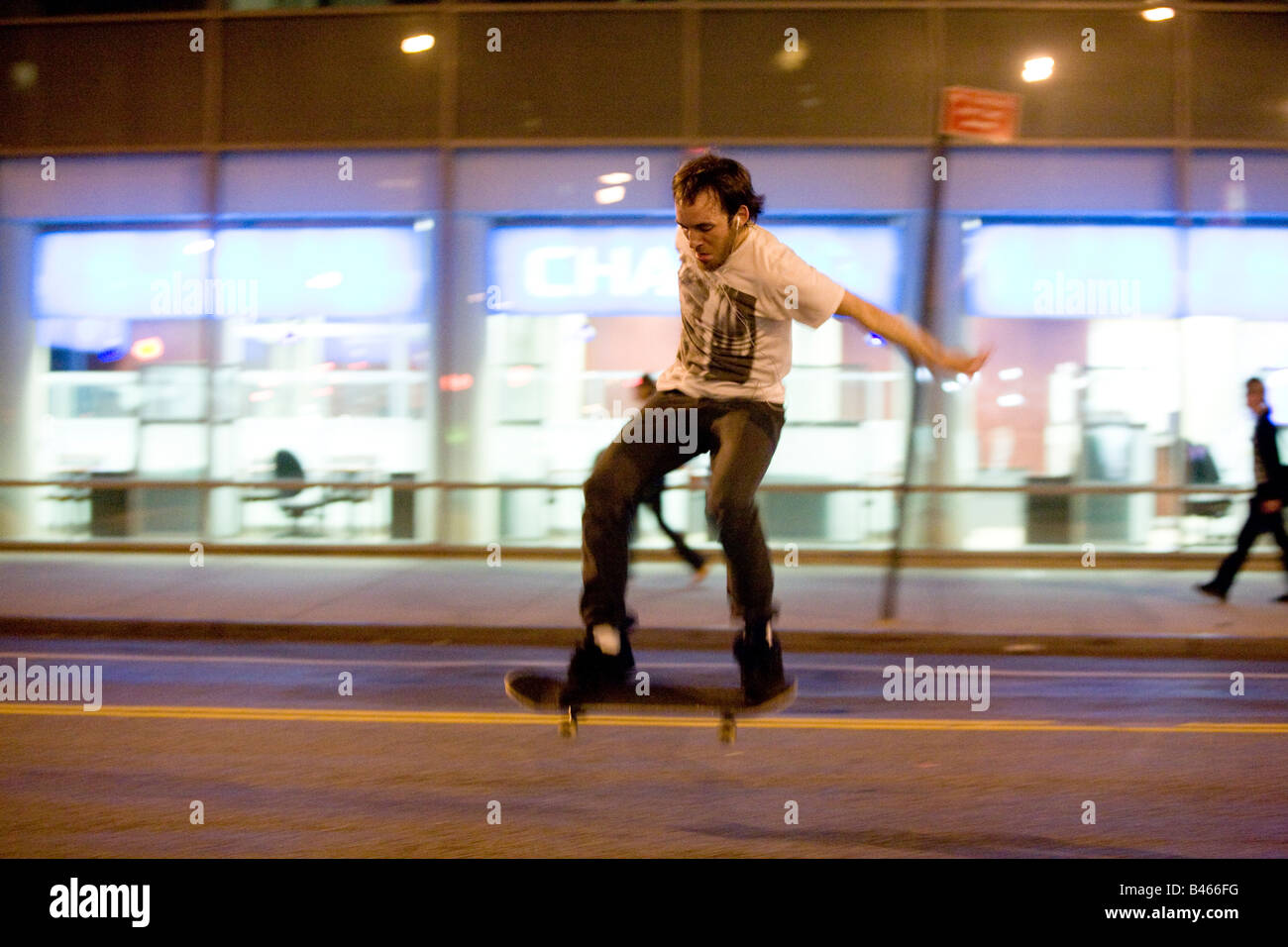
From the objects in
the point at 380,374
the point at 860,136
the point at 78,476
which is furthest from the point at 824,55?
the point at 78,476

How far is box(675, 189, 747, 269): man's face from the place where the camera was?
4.47 meters

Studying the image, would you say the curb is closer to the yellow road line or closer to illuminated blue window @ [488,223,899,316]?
the yellow road line

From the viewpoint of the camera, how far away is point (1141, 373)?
47.2 ft

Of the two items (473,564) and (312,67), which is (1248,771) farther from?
(312,67)

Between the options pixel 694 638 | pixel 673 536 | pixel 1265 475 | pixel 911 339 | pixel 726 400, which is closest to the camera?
pixel 911 339

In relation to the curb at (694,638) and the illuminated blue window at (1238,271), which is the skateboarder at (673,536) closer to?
the curb at (694,638)

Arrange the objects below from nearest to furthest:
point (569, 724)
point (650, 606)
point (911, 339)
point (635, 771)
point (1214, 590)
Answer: point (911, 339) → point (569, 724) → point (635, 771) → point (650, 606) → point (1214, 590)

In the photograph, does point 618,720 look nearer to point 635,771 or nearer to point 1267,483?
point 635,771

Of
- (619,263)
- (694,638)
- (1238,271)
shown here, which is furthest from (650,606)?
(1238,271)

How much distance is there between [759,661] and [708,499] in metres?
0.65

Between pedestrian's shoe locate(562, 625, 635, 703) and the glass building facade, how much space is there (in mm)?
9603

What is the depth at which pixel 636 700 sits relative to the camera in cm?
456

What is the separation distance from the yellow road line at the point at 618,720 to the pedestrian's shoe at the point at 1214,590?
4.87 m

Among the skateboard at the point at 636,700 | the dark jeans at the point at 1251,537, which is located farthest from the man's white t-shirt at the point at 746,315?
the dark jeans at the point at 1251,537
